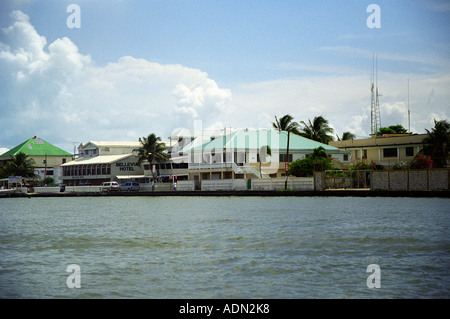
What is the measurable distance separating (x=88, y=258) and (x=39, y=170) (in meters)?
126

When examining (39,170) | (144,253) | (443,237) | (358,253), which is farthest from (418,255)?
(39,170)

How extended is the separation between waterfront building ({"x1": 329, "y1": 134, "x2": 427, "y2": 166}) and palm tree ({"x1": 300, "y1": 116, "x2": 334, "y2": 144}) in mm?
10814

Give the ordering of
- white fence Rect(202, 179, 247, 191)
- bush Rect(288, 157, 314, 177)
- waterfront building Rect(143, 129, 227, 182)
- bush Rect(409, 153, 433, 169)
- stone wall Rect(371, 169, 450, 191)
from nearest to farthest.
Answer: stone wall Rect(371, 169, 450, 191), bush Rect(409, 153, 433, 169), bush Rect(288, 157, 314, 177), white fence Rect(202, 179, 247, 191), waterfront building Rect(143, 129, 227, 182)

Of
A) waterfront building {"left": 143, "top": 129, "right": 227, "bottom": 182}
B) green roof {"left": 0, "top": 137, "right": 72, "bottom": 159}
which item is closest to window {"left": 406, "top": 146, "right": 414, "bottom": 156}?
waterfront building {"left": 143, "top": 129, "right": 227, "bottom": 182}

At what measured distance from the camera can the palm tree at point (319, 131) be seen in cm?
9412

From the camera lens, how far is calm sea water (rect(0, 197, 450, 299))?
1197cm

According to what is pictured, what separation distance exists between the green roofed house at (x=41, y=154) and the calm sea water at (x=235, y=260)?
377ft

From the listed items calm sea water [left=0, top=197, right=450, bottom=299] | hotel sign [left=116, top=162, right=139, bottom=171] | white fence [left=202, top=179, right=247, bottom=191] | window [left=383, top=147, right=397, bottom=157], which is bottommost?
calm sea water [left=0, top=197, right=450, bottom=299]

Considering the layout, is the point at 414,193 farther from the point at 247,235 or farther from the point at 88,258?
the point at 88,258

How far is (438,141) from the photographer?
232 ft

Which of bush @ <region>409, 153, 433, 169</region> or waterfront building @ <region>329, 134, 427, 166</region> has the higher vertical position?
waterfront building @ <region>329, 134, 427, 166</region>

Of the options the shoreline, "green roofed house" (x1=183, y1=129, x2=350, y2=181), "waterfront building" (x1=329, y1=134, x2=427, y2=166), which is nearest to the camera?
the shoreline

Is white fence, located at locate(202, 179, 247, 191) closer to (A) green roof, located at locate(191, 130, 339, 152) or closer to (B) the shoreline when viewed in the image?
(B) the shoreline

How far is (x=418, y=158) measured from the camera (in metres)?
57.1
